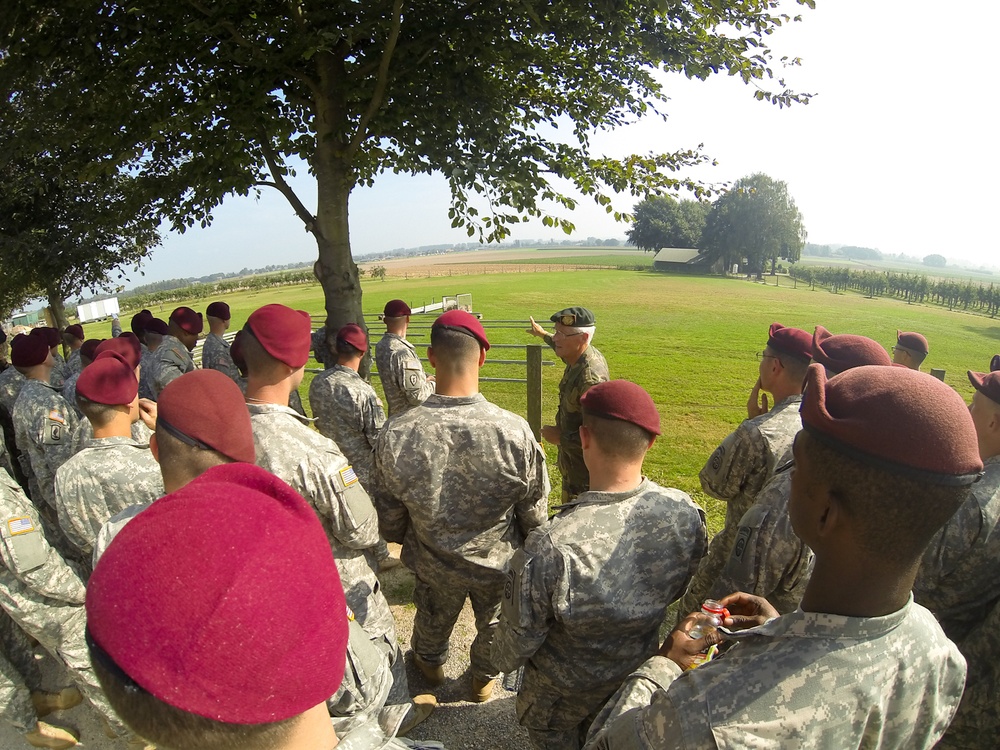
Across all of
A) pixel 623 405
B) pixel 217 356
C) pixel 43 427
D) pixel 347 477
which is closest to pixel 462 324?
pixel 347 477

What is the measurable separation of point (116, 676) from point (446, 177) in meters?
5.51

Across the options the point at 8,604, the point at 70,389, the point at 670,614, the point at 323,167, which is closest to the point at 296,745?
the point at 8,604

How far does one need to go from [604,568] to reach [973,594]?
1.96 metres

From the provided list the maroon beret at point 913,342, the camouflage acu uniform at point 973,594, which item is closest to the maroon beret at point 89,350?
the camouflage acu uniform at point 973,594

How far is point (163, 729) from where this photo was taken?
94 cm

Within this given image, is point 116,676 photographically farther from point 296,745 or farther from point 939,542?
point 939,542

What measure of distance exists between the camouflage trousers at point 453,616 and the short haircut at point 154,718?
293cm

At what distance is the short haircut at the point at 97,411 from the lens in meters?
3.33

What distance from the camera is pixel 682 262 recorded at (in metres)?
89.1

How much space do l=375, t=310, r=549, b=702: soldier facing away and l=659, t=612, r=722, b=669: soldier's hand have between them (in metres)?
1.74

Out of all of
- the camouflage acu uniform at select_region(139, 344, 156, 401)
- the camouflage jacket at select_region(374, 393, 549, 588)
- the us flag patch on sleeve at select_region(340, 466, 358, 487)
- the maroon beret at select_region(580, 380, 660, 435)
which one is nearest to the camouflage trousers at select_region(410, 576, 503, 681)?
the camouflage jacket at select_region(374, 393, 549, 588)

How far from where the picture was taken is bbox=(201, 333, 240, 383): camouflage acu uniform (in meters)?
8.43

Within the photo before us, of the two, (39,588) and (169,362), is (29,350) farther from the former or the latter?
(39,588)

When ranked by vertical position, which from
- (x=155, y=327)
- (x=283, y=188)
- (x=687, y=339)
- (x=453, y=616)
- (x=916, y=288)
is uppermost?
(x=283, y=188)
